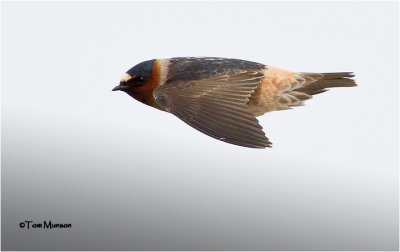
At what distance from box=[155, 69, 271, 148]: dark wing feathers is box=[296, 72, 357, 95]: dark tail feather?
0.50 meters

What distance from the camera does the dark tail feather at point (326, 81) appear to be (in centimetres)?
814

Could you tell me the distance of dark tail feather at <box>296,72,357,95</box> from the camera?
8.14 meters

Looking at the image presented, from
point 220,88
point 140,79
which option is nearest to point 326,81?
point 220,88

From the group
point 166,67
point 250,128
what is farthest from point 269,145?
point 166,67

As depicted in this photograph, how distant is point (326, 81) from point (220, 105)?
1303mm

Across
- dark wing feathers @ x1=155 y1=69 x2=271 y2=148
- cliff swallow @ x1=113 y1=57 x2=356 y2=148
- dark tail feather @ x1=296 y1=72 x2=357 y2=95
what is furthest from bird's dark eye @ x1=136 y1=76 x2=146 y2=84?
dark tail feather @ x1=296 y1=72 x2=357 y2=95

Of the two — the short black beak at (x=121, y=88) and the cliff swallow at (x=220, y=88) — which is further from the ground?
the short black beak at (x=121, y=88)

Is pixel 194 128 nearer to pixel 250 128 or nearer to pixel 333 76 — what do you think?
pixel 250 128

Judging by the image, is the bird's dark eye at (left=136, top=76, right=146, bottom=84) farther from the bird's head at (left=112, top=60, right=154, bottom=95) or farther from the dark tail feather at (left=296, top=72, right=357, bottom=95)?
the dark tail feather at (left=296, top=72, right=357, bottom=95)

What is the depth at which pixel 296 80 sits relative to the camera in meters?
8.12

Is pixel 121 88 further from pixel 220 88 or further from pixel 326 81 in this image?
pixel 326 81

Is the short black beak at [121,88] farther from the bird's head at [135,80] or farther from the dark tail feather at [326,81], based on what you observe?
the dark tail feather at [326,81]

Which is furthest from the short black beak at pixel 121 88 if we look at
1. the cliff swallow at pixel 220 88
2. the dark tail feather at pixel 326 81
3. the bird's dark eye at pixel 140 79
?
the dark tail feather at pixel 326 81

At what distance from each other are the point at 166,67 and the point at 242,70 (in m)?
0.75
